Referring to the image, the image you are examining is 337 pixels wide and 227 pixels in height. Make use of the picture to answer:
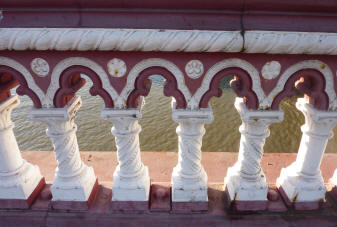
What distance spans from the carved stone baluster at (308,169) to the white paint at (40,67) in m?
2.21

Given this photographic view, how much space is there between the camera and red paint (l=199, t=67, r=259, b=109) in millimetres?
2064

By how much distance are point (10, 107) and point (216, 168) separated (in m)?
2.48

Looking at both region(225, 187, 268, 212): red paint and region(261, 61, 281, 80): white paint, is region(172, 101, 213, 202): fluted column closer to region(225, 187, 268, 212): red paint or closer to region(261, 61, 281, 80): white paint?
region(225, 187, 268, 212): red paint

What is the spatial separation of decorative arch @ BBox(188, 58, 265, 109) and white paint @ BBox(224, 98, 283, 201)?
11 cm

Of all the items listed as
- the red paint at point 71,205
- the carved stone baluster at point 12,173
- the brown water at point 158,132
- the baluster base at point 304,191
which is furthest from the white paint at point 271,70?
the brown water at point 158,132

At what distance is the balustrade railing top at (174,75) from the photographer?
1812 mm

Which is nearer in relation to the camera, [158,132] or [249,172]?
[249,172]

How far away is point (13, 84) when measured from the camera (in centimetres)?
235

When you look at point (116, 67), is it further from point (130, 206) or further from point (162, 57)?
point (130, 206)

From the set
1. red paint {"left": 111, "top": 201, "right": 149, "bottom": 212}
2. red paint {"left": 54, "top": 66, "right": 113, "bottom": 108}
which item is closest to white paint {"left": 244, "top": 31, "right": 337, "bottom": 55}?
red paint {"left": 54, "top": 66, "right": 113, "bottom": 108}

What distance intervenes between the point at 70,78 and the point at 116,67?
1.49 feet

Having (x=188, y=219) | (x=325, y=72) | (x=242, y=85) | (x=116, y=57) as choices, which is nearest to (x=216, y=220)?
(x=188, y=219)

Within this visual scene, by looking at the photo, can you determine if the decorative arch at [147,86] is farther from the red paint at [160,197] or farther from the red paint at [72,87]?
the red paint at [160,197]

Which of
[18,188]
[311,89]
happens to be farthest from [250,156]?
[18,188]
